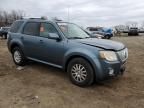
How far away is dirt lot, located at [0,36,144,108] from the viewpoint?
4.61 meters

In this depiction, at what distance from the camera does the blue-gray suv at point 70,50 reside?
5.29m

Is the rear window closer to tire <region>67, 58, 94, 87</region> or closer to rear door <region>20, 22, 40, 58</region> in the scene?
rear door <region>20, 22, 40, 58</region>

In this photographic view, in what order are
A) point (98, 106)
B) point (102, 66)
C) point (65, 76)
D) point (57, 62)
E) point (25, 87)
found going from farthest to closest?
point (65, 76) < point (57, 62) < point (25, 87) < point (102, 66) < point (98, 106)

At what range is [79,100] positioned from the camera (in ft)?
15.7

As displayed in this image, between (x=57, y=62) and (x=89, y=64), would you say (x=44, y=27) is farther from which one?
(x=89, y=64)

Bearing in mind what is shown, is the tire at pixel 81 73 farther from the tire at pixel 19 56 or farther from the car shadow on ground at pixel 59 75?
the tire at pixel 19 56

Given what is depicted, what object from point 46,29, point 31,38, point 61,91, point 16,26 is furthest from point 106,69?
point 16,26

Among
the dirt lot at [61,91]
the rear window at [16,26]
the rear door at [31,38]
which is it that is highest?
the rear window at [16,26]

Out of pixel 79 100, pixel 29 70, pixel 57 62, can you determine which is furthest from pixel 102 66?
pixel 29 70

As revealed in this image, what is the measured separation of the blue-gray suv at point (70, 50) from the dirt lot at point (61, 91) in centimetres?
37

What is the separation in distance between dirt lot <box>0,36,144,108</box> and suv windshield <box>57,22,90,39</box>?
4.15 ft

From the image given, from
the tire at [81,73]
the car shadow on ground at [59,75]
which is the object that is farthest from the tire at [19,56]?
the tire at [81,73]

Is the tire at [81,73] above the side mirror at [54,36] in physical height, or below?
below

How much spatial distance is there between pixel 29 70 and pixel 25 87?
170 cm
